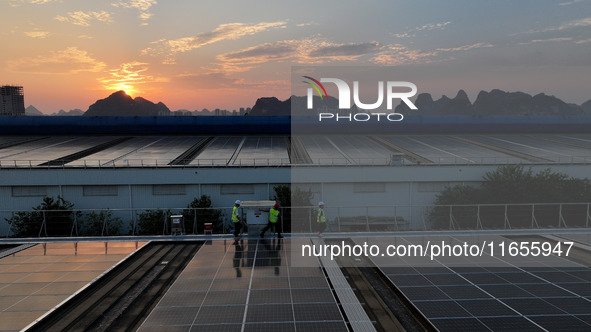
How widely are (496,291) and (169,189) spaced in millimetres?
26145

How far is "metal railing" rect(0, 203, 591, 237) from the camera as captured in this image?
25.2 meters

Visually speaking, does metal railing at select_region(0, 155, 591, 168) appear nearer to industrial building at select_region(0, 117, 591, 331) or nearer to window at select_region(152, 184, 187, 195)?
industrial building at select_region(0, 117, 591, 331)

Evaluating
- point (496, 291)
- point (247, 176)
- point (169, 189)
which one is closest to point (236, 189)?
point (247, 176)

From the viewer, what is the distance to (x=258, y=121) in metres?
52.6

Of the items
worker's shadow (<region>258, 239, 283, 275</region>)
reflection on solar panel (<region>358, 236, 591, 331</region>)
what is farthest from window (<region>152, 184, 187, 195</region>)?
reflection on solar panel (<region>358, 236, 591, 331</region>)

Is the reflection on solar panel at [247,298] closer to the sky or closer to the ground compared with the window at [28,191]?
closer to the ground

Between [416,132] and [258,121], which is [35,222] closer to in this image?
Result: [258,121]

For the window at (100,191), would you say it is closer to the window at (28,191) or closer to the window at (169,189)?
the window at (169,189)

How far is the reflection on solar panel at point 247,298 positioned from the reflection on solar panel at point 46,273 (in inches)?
128

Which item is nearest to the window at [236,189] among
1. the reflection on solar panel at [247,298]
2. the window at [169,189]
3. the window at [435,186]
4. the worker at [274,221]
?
the window at [169,189]

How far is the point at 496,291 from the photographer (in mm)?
11453

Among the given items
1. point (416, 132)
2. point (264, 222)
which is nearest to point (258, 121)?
point (416, 132)

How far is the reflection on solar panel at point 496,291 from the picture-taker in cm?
970

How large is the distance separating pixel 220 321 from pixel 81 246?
10.2m
